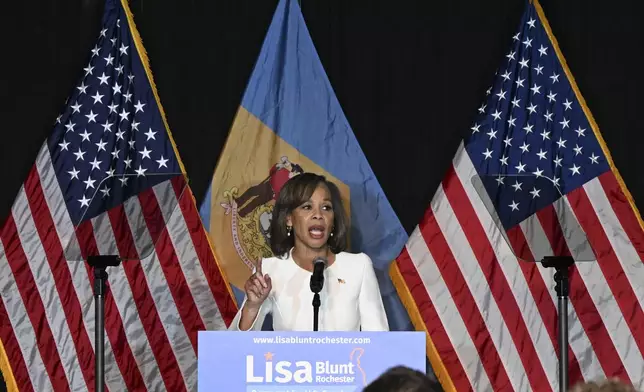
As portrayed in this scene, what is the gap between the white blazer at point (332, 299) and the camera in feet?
13.1

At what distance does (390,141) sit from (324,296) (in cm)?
103

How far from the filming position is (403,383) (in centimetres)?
159

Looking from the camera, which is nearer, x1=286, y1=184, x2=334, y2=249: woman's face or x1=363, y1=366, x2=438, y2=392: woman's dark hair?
x1=363, y1=366, x2=438, y2=392: woman's dark hair

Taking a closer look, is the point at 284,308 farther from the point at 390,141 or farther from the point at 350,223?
the point at 390,141

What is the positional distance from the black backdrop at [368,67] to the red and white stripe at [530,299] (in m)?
0.25

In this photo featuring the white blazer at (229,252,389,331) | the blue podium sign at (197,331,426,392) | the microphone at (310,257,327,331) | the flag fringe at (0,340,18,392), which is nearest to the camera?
the blue podium sign at (197,331,426,392)

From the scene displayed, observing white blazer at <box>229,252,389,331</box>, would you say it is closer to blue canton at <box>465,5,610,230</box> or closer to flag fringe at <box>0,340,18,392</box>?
blue canton at <box>465,5,610,230</box>

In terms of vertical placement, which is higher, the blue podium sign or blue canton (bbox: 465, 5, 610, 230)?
blue canton (bbox: 465, 5, 610, 230)

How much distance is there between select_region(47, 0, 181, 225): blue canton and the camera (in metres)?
4.68

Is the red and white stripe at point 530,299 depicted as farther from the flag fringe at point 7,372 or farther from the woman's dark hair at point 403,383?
the woman's dark hair at point 403,383

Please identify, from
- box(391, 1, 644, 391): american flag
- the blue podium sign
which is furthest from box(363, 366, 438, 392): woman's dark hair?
box(391, 1, 644, 391): american flag

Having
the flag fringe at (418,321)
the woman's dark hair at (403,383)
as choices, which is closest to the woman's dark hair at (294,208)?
the flag fringe at (418,321)

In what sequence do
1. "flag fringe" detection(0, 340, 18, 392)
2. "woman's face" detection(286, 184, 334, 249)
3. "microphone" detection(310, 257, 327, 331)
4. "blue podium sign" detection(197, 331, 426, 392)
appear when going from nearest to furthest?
"blue podium sign" detection(197, 331, 426, 392) → "microphone" detection(310, 257, 327, 331) → "woman's face" detection(286, 184, 334, 249) → "flag fringe" detection(0, 340, 18, 392)

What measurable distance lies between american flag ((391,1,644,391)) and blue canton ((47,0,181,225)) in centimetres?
128
